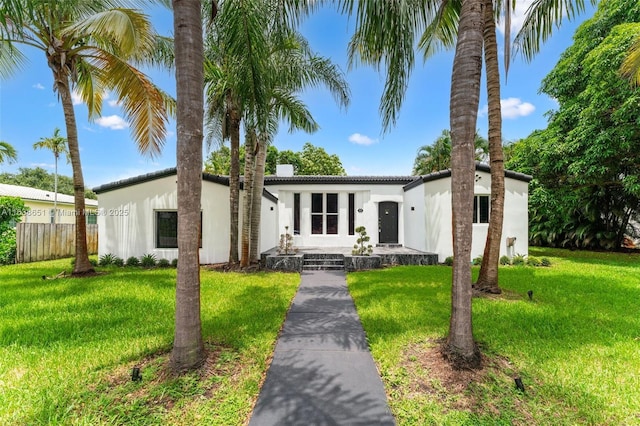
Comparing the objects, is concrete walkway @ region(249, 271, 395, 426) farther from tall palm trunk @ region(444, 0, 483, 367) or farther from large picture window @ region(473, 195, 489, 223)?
large picture window @ region(473, 195, 489, 223)

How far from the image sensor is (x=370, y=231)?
14984 millimetres

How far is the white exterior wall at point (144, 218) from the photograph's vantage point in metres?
11.4

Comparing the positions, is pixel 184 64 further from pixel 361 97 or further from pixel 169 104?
pixel 361 97

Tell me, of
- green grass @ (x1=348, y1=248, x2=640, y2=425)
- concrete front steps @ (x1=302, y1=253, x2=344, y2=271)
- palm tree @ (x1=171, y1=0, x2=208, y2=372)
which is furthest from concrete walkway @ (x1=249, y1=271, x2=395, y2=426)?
concrete front steps @ (x1=302, y1=253, x2=344, y2=271)

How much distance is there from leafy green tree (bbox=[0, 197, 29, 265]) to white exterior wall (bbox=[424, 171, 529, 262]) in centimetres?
1791

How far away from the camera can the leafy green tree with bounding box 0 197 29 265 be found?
1152 centimetres

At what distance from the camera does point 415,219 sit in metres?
13.4

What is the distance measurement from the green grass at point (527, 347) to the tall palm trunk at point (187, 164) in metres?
2.55

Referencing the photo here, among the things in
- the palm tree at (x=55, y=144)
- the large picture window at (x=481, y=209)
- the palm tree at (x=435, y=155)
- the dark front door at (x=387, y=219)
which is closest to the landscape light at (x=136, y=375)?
the large picture window at (x=481, y=209)

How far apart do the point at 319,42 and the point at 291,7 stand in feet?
7.15

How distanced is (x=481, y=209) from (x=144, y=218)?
14.6m

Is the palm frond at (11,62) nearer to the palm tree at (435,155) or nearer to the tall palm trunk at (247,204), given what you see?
the tall palm trunk at (247,204)

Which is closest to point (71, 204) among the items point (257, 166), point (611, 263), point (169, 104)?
point (169, 104)

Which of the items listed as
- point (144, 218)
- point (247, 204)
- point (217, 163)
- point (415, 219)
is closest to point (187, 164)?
point (247, 204)
